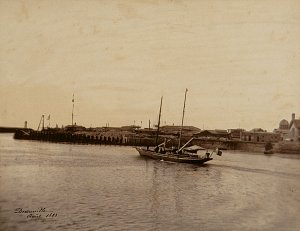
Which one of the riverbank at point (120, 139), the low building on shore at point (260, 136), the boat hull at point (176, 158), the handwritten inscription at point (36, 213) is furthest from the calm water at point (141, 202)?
the low building on shore at point (260, 136)

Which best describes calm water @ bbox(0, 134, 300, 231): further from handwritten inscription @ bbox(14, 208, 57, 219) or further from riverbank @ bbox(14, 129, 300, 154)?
riverbank @ bbox(14, 129, 300, 154)

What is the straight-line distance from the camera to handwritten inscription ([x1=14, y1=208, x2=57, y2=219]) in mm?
9812

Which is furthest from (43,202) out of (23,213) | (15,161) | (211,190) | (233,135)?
(233,135)

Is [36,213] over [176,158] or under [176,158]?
under

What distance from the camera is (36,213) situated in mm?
10195

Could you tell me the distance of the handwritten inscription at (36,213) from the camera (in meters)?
9.81

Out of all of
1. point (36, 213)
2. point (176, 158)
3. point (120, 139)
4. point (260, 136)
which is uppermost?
point (260, 136)

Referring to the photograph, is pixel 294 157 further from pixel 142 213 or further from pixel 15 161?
pixel 142 213

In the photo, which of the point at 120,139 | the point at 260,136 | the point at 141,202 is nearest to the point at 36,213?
the point at 141,202

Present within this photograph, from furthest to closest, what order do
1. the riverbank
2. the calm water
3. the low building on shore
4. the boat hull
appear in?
the low building on shore
the riverbank
the boat hull
the calm water

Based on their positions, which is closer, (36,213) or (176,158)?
(36,213)

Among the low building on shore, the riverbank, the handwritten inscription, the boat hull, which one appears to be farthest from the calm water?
the low building on shore

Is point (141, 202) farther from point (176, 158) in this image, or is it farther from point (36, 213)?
point (176, 158)

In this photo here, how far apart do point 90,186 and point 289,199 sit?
7.47 m
